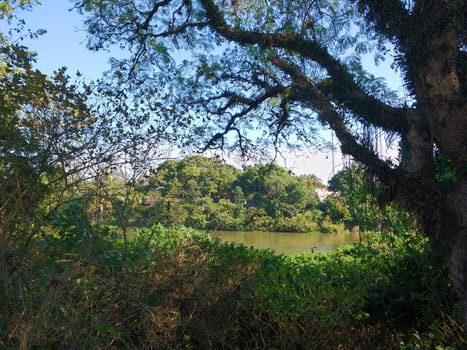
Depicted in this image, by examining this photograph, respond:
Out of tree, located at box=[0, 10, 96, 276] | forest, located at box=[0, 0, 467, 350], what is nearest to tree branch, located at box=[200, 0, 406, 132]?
forest, located at box=[0, 0, 467, 350]

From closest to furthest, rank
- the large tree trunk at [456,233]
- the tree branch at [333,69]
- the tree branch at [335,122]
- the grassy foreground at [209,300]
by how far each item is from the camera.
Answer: the grassy foreground at [209,300] < the large tree trunk at [456,233] < the tree branch at [335,122] < the tree branch at [333,69]

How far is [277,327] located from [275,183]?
18.7 metres

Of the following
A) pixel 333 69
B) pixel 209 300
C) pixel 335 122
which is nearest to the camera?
pixel 209 300

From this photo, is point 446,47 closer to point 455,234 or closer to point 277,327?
point 455,234

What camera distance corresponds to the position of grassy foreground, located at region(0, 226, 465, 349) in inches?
131

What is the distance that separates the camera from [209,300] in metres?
4.96

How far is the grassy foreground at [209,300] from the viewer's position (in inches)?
131

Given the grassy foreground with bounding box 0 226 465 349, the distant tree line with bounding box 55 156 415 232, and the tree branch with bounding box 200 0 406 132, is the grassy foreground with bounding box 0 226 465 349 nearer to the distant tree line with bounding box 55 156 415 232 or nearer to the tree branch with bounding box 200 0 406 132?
the distant tree line with bounding box 55 156 415 232

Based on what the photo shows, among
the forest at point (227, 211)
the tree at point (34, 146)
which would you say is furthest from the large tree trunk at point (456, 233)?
the tree at point (34, 146)

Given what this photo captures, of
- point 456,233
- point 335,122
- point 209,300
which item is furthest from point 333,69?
point 209,300

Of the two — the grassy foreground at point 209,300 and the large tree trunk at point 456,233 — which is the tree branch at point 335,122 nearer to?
the large tree trunk at point 456,233

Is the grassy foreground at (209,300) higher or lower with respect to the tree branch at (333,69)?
lower

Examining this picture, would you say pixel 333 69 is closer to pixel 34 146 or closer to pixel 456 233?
pixel 456 233

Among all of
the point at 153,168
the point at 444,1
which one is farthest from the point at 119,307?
the point at 444,1
